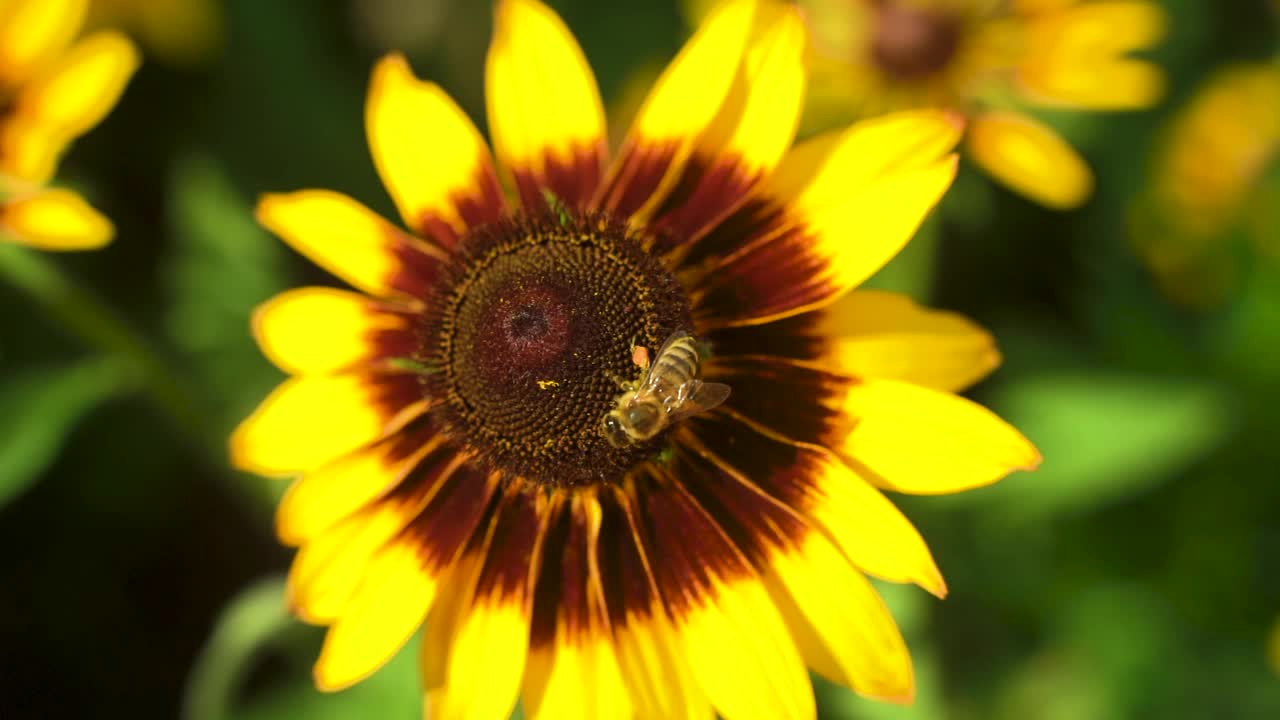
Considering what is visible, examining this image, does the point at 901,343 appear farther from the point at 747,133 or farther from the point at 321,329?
the point at 321,329

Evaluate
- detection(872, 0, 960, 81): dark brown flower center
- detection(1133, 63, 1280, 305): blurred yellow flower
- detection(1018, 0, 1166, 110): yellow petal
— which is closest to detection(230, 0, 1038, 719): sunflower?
detection(1018, 0, 1166, 110): yellow petal

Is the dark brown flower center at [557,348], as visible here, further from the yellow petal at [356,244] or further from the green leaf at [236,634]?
the green leaf at [236,634]

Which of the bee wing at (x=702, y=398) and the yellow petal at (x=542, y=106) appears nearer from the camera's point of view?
the bee wing at (x=702, y=398)

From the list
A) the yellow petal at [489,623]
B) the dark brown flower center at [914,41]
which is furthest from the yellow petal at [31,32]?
the dark brown flower center at [914,41]

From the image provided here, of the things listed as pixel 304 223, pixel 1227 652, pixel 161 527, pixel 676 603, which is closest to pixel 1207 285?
pixel 1227 652

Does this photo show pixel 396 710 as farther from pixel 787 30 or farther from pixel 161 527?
pixel 787 30

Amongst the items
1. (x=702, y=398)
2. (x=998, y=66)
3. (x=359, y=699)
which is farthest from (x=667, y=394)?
(x=998, y=66)
